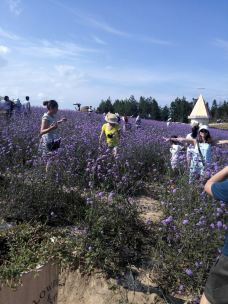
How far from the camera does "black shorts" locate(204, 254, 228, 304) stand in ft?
8.43

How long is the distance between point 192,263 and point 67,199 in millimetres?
1822

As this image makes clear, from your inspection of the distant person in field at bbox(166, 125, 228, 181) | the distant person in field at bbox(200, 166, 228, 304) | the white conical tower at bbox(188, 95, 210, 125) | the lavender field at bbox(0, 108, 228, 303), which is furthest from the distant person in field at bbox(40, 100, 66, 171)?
the white conical tower at bbox(188, 95, 210, 125)

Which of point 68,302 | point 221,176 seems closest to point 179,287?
point 68,302

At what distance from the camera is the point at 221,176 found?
8.77ft

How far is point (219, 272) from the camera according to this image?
2605 mm

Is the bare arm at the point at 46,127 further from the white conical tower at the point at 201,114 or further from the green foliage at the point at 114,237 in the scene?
the white conical tower at the point at 201,114

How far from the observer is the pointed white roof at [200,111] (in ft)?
39.8

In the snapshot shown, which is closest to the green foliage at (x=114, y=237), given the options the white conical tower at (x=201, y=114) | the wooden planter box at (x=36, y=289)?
the wooden planter box at (x=36, y=289)

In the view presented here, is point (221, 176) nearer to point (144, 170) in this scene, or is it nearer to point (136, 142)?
point (144, 170)

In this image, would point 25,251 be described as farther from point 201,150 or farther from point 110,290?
point 201,150

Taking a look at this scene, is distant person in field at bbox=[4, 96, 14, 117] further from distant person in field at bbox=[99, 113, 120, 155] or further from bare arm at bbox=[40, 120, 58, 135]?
bare arm at bbox=[40, 120, 58, 135]

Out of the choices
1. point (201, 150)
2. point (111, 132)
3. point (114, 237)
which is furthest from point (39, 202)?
point (111, 132)

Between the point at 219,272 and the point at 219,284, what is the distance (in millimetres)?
69

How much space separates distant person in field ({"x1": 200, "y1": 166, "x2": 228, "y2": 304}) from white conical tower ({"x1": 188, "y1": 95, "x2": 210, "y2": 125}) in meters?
8.50
